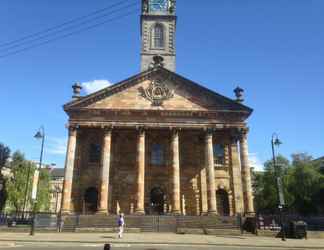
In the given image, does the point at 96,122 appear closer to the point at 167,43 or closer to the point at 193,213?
the point at 193,213

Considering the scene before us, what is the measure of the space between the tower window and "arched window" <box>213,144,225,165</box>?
16185 millimetres

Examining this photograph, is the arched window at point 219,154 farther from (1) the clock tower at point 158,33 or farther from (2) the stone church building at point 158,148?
(1) the clock tower at point 158,33

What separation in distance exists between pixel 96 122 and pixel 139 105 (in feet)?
15.5

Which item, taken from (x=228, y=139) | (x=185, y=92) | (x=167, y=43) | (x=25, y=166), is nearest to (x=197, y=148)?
(x=228, y=139)

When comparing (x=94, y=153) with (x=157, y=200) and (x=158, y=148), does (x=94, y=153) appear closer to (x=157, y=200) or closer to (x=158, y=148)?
(x=158, y=148)

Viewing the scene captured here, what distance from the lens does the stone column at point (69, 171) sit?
95.2 feet

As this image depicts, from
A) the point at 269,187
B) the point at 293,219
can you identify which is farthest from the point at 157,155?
the point at 269,187

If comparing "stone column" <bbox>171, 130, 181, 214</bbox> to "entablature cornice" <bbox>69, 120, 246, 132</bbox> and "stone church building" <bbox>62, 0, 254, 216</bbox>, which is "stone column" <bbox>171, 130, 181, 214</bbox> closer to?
"stone church building" <bbox>62, 0, 254, 216</bbox>

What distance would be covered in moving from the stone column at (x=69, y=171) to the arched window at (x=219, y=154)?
49.5 feet

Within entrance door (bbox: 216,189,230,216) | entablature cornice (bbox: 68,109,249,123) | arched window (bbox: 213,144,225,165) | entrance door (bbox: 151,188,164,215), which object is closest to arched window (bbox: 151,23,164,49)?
entablature cornice (bbox: 68,109,249,123)

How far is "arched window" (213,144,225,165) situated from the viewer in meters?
34.1

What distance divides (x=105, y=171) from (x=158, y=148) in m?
6.97

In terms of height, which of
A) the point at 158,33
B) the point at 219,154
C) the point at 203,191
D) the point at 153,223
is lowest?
the point at 153,223

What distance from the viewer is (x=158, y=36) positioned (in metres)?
42.7
